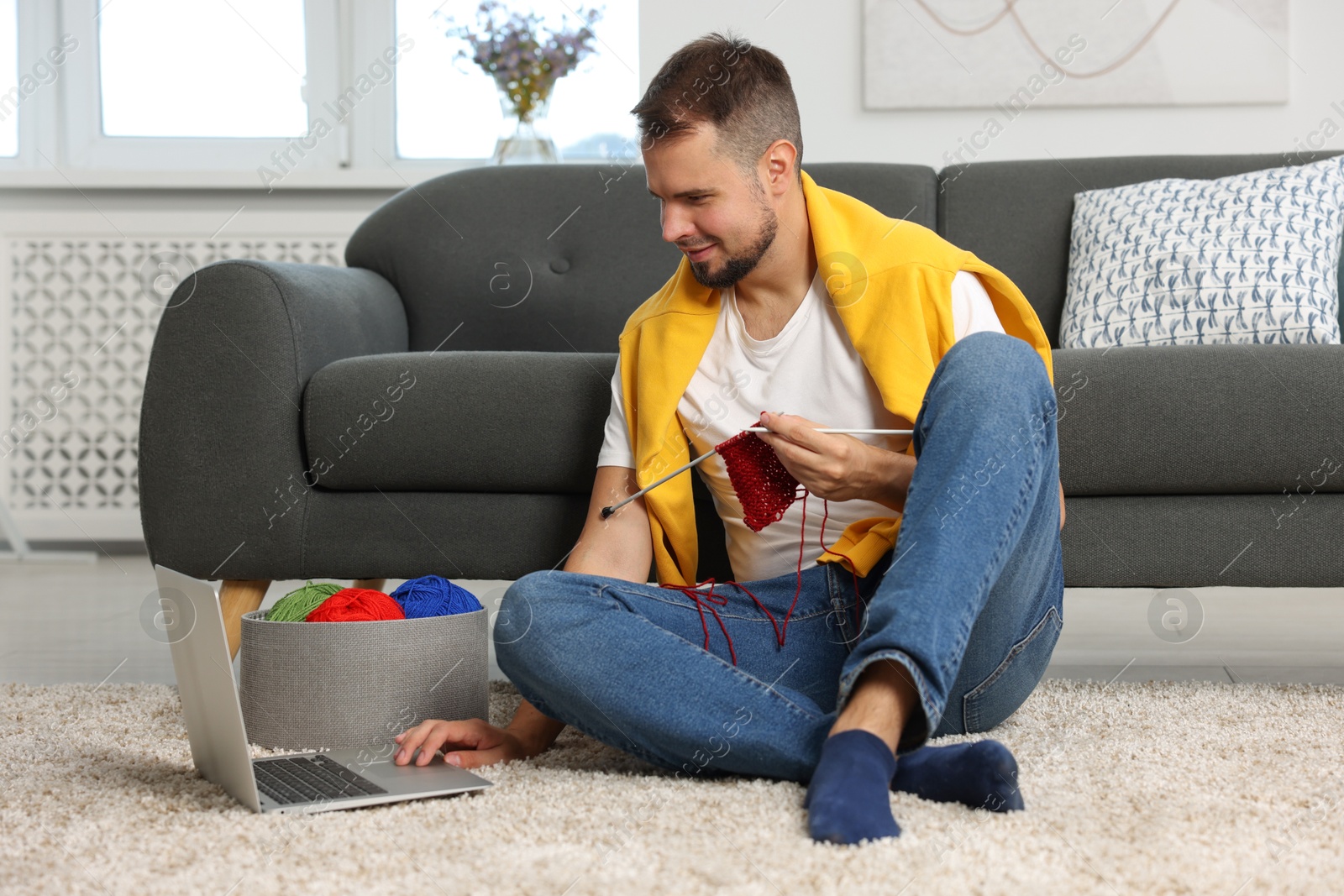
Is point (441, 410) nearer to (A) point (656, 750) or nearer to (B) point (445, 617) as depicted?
(B) point (445, 617)

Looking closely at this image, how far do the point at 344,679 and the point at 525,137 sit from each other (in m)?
1.98

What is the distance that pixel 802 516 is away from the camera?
47.1 inches

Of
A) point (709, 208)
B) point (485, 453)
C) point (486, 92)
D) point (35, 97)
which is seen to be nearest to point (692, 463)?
point (709, 208)

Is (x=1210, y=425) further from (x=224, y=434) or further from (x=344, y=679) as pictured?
(x=224, y=434)

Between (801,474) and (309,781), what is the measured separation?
0.51 m

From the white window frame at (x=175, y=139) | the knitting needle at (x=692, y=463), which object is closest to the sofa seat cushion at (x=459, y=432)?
the knitting needle at (x=692, y=463)

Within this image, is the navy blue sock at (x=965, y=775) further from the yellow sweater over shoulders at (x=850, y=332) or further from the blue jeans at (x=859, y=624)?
the yellow sweater over shoulders at (x=850, y=332)

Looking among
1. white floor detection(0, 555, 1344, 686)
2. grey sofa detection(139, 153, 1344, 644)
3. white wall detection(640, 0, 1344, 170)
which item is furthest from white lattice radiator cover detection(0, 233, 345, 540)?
grey sofa detection(139, 153, 1344, 644)

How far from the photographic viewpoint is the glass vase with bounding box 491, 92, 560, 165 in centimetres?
288

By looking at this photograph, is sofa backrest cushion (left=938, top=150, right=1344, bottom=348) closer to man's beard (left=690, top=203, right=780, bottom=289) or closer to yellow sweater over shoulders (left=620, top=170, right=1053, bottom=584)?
yellow sweater over shoulders (left=620, top=170, right=1053, bottom=584)

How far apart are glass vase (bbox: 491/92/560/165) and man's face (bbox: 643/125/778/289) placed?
5.68 ft

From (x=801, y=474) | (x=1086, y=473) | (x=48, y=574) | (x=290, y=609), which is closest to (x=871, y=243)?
(x=801, y=474)

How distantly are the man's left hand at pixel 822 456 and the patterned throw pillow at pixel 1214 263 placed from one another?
3.03ft

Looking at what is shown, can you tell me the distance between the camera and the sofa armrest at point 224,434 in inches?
59.9
